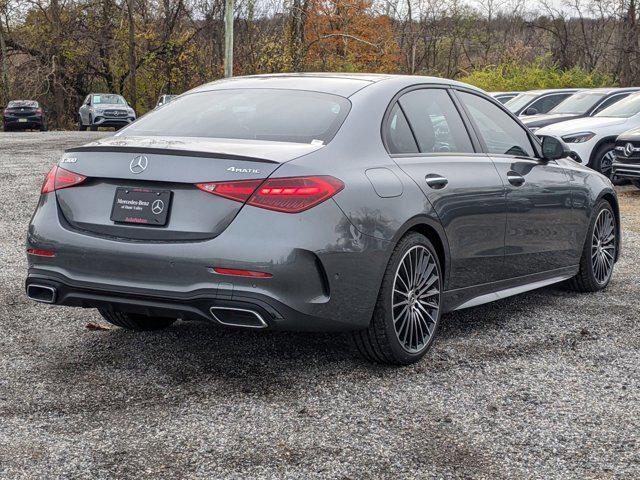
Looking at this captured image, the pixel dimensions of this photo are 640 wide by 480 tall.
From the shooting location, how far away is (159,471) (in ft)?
11.5

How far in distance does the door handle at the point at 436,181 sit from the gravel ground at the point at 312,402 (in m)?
0.95

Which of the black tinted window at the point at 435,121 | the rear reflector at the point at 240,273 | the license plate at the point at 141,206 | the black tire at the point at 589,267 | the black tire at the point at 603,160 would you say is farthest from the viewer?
the black tire at the point at 603,160

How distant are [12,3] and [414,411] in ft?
162

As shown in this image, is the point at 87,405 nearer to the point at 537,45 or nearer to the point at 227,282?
the point at 227,282

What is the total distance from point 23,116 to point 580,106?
29.1 m

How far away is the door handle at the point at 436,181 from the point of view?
5121 millimetres

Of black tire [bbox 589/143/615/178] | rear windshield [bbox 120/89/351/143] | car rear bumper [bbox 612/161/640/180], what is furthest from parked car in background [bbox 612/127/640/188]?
rear windshield [bbox 120/89/351/143]

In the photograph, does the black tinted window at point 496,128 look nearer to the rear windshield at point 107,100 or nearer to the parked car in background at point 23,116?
the rear windshield at point 107,100

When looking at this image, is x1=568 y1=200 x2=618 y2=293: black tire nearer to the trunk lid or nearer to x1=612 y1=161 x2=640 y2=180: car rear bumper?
the trunk lid

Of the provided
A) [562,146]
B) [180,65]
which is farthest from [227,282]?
[180,65]

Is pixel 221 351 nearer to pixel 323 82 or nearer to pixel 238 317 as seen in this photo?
pixel 238 317

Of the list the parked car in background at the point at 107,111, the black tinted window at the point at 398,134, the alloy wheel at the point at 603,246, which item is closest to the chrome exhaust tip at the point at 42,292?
the black tinted window at the point at 398,134

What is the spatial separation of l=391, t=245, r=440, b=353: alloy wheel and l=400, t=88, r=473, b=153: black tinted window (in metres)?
0.66

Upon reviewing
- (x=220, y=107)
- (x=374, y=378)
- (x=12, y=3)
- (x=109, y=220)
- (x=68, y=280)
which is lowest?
(x=374, y=378)
